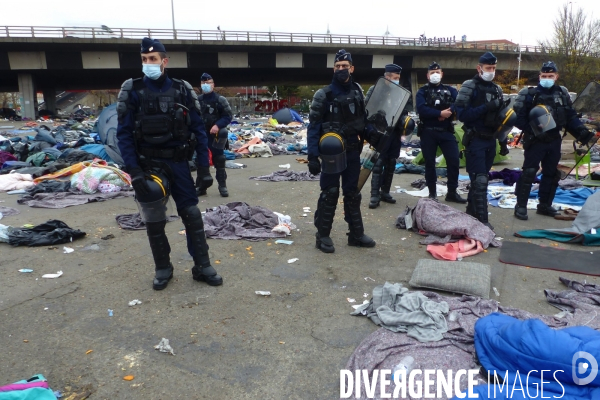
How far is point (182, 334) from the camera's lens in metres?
3.26

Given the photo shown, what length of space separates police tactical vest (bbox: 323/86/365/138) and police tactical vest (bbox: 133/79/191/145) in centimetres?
161

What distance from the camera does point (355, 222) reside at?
202 inches

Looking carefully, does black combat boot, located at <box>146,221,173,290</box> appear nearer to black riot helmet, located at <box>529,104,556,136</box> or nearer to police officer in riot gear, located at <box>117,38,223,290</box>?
police officer in riot gear, located at <box>117,38,223,290</box>

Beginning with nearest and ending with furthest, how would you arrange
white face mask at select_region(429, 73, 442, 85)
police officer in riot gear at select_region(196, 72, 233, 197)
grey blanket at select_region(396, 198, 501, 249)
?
grey blanket at select_region(396, 198, 501, 249) < white face mask at select_region(429, 73, 442, 85) < police officer in riot gear at select_region(196, 72, 233, 197)

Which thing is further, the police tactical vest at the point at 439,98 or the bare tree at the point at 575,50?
the bare tree at the point at 575,50

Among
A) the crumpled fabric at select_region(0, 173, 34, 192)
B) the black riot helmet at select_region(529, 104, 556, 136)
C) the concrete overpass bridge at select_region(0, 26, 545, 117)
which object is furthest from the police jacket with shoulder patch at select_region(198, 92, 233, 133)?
the concrete overpass bridge at select_region(0, 26, 545, 117)

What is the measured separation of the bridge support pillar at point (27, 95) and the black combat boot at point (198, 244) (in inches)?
1371

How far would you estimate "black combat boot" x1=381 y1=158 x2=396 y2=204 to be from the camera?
7.33m

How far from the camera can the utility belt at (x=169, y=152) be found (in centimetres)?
391

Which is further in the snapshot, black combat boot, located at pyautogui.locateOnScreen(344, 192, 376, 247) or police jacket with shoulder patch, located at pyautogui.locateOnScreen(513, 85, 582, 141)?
police jacket with shoulder patch, located at pyautogui.locateOnScreen(513, 85, 582, 141)

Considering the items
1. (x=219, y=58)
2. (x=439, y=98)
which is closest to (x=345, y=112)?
(x=439, y=98)

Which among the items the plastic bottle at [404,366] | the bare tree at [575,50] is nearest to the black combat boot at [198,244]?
the plastic bottle at [404,366]

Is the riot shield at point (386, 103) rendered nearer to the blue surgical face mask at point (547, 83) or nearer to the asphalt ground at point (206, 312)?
the asphalt ground at point (206, 312)

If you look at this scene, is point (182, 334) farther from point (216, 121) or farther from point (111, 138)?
point (111, 138)
